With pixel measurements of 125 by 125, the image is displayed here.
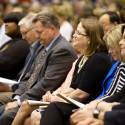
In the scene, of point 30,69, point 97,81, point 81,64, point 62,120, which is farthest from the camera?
point 30,69

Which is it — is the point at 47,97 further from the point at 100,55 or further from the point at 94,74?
the point at 100,55

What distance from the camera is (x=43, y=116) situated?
3.38m

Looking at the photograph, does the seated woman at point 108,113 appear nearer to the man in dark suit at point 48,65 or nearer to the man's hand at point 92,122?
the man's hand at point 92,122

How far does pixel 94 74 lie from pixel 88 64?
13 cm

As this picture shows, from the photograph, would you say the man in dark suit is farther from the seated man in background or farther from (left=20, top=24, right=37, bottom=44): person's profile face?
(left=20, top=24, right=37, bottom=44): person's profile face

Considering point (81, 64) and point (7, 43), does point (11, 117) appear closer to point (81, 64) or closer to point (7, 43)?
point (81, 64)

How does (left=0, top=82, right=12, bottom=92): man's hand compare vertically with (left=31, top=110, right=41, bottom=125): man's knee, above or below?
below

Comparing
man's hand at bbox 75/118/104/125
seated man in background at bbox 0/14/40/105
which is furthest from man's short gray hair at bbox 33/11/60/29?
man's hand at bbox 75/118/104/125

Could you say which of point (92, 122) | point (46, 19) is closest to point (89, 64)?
point (92, 122)

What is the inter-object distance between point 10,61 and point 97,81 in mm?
2158

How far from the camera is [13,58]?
5.63 m

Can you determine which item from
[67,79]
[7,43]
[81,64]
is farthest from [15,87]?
[81,64]

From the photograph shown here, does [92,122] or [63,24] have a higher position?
[92,122]

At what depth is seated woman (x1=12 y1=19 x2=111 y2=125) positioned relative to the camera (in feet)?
12.4
